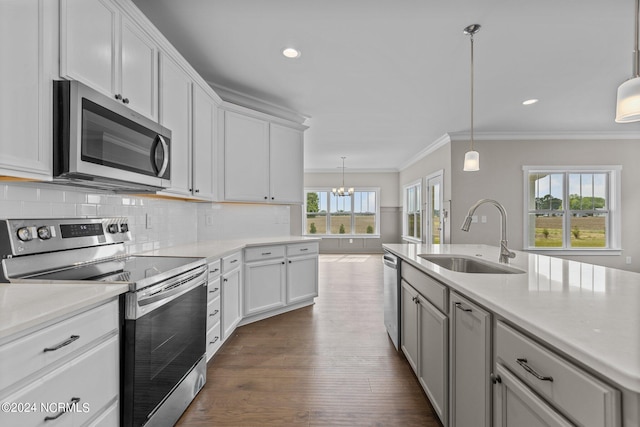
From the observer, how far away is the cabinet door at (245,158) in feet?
10.7

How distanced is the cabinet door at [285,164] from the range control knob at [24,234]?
94.1 inches

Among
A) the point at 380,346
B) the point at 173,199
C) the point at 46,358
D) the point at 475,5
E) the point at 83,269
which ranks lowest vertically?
the point at 380,346

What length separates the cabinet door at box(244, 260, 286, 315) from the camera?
120 inches

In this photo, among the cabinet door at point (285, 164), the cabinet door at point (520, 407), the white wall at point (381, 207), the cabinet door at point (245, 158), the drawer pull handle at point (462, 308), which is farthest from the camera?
the white wall at point (381, 207)

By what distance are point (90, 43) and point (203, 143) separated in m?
1.36

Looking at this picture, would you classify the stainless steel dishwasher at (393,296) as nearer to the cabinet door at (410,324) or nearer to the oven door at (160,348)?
the cabinet door at (410,324)

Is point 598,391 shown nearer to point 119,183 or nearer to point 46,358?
point 46,358

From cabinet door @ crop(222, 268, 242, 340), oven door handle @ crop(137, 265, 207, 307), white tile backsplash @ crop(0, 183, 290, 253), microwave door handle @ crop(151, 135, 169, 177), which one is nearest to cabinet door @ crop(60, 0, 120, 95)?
microwave door handle @ crop(151, 135, 169, 177)

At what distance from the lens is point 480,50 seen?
8.85 feet

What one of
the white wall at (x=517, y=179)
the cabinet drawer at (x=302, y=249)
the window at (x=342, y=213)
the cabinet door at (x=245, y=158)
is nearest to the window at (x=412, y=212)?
the window at (x=342, y=213)

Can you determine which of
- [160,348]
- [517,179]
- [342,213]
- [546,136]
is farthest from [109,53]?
[342,213]

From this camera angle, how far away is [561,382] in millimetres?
758

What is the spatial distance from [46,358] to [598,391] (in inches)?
58.4

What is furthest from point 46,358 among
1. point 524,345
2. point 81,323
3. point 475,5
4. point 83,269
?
point 475,5
